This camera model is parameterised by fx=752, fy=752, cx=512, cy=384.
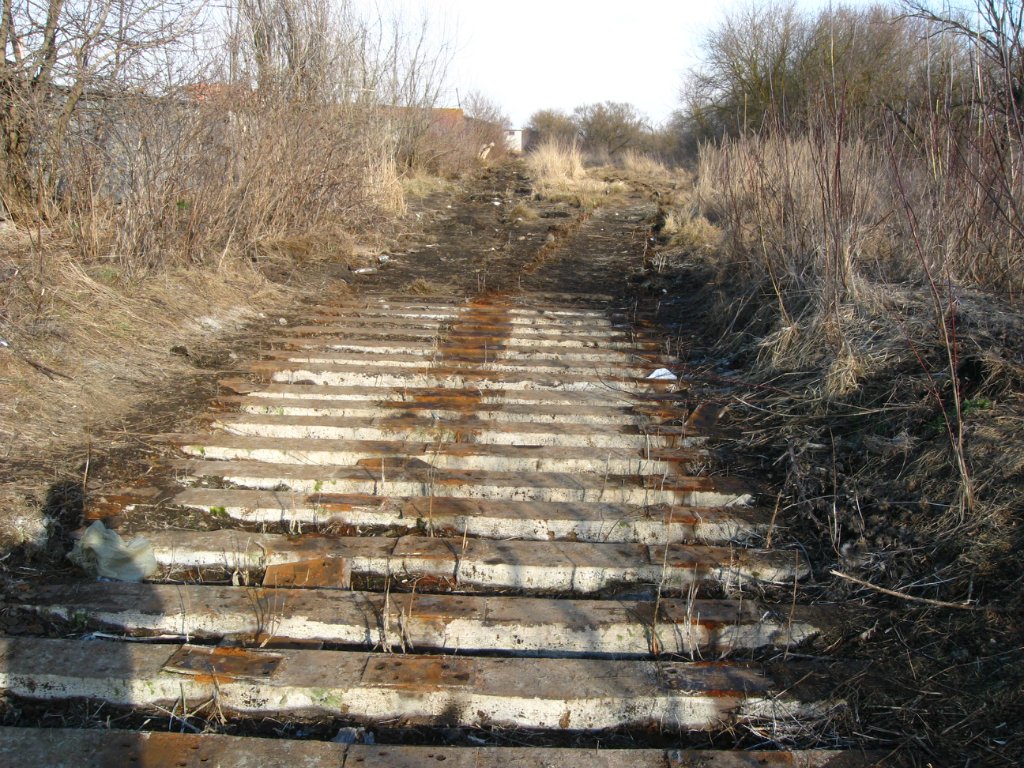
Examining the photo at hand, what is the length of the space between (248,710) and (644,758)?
1132mm

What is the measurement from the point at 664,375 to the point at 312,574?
110 inches

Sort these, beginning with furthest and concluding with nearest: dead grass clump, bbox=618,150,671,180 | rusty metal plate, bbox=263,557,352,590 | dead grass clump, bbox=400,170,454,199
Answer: dead grass clump, bbox=618,150,671,180 < dead grass clump, bbox=400,170,454,199 < rusty metal plate, bbox=263,557,352,590

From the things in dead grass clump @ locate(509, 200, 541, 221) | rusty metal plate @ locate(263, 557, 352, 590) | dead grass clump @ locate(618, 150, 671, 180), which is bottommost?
rusty metal plate @ locate(263, 557, 352, 590)

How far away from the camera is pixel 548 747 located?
6.82ft

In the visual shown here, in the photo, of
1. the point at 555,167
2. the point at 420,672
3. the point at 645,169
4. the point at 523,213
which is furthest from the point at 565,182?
the point at 420,672

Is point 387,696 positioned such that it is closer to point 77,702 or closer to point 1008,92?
point 77,702

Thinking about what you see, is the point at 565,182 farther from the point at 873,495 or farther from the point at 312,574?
the point at 312,574

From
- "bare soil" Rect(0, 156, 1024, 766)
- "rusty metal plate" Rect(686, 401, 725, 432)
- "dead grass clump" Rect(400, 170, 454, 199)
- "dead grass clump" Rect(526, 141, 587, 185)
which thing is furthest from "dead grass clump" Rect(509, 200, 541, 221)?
"rusty metal plate" Rect(686, 401, 725, 432)

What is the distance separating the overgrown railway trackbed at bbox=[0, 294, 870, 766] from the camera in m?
2.16

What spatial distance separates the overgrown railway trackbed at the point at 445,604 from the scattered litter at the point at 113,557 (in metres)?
0.06

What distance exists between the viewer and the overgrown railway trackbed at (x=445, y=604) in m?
2.16

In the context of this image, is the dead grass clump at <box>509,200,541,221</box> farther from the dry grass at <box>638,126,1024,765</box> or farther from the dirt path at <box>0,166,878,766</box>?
the dirt path at <box>0,166,878,766</box>

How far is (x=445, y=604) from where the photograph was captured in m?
2.62

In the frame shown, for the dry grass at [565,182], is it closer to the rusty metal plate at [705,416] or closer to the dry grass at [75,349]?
the dry grass at [75,349]
